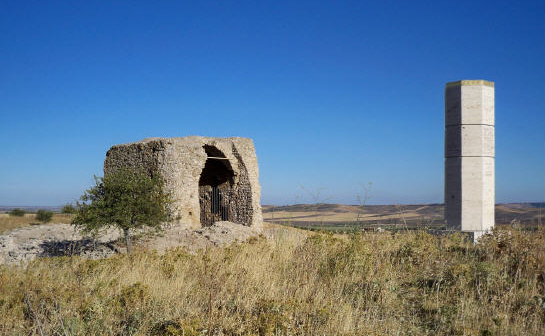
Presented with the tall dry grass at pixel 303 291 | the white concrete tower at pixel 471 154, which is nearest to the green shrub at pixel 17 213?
the tall dry grass at pixel 303 291

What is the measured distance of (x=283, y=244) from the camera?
7.51 meters

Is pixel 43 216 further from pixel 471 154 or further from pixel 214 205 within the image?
pixel 471 154

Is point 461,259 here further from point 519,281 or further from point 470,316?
point 470,316

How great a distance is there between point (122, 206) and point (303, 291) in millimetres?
7016

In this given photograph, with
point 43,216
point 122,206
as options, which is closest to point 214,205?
point 122,206

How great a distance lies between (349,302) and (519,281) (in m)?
2.10

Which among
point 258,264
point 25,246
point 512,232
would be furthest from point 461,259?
point 25,246

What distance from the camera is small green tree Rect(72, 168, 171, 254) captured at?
10.7m

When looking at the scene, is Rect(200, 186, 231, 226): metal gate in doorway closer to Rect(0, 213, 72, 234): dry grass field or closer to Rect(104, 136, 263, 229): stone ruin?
Rect(104, 136, 263, 229): stone ruin

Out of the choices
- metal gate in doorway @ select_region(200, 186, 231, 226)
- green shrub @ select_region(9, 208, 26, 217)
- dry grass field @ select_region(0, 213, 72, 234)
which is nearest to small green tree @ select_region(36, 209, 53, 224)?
dry grass field @ select_region(0, 213, 72, 234)

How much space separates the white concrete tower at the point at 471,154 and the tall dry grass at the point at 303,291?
765cm

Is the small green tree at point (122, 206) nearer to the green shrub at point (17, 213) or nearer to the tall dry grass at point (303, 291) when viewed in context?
the tall dry grass at point (303, 291)

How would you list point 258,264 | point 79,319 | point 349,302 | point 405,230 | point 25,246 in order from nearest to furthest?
point 79,319
point 349,302
point 258,264
point 405,230
point 25,246

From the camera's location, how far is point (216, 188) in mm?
19109
